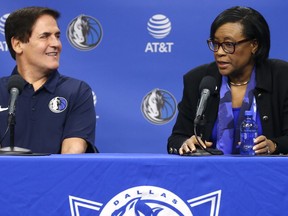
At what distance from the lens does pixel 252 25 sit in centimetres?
320

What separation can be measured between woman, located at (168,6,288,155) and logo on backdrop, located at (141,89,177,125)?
2.38 ft

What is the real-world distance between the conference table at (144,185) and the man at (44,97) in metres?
0.80

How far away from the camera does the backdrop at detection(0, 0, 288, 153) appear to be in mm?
3996

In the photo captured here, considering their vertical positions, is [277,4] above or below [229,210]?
above

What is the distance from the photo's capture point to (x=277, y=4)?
13.0ft

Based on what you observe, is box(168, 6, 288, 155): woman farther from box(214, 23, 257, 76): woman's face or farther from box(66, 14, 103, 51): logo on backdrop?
box(66, 14, 103, 51): logo on backdrop

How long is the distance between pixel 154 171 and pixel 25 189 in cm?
43

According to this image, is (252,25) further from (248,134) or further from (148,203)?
(148,203)

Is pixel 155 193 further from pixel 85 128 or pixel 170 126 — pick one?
→ pixel 170 126

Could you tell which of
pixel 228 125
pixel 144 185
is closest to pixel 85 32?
pixel 228 125

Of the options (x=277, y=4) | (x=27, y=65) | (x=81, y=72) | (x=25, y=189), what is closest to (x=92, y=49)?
(x=81, y=72)

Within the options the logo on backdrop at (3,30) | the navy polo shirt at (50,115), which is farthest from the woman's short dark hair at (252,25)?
the logo on backdrop at (3,30)

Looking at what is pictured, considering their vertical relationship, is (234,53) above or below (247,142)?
above

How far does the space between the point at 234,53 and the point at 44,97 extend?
0.91m
